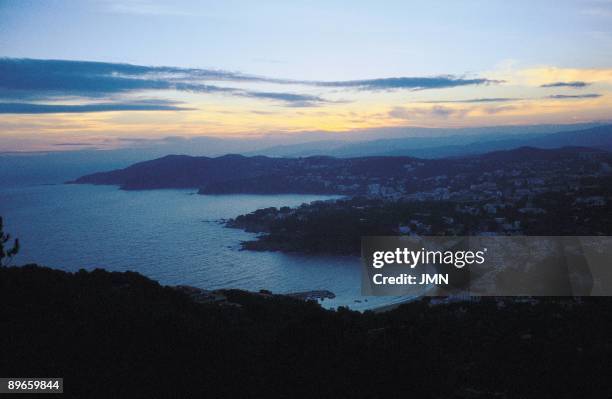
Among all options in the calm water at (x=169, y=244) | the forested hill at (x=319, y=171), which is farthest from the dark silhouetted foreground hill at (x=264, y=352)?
the forested hill at (x=319, y=171)

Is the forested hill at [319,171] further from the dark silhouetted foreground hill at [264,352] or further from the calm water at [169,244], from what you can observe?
the dark silhouetted foreground hill at [264,352]

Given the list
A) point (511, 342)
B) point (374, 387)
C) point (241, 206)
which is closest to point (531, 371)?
point (511, 342)

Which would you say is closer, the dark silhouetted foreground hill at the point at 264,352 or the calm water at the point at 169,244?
the dark silhouetted foreground hill at the point at 264,352

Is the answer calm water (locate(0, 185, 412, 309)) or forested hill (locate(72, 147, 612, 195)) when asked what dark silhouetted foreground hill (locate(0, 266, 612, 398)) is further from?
forested hill (locate(72, 147, 612, 195))

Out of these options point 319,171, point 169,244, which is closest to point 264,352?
point 169,244

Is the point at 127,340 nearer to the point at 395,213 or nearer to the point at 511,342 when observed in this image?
the point at 511,342
